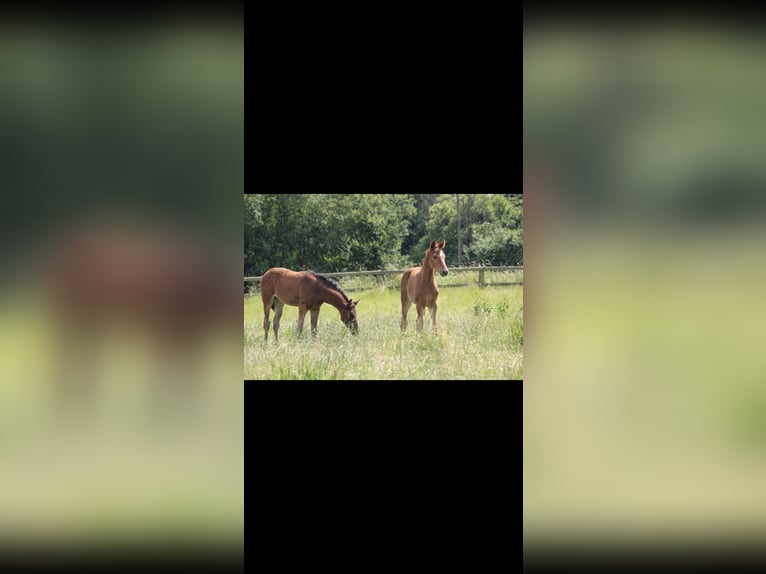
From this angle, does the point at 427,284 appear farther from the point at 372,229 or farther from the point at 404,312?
the point at 372,229

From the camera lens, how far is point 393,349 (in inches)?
351

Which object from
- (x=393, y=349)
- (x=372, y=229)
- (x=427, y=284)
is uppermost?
(x=372, y=229)

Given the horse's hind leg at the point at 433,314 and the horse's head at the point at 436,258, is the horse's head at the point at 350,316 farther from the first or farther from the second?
the horse's head at the point at 436,258

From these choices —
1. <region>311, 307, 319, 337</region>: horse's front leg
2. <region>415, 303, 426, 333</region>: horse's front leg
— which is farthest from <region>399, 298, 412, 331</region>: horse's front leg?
<region>311, 307, 319, 337</region>: horse's front leg

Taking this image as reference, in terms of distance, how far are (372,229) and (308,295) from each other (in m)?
8.95
